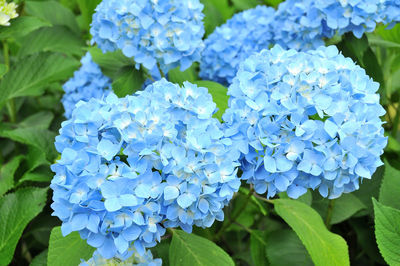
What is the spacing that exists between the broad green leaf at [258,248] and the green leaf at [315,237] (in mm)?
243

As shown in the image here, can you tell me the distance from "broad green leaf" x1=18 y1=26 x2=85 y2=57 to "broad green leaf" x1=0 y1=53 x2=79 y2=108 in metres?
0.24

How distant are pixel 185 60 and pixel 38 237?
78 centimetres

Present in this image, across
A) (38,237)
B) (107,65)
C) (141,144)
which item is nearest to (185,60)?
(107,65)

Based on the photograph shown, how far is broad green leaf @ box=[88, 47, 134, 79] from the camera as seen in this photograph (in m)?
1.70

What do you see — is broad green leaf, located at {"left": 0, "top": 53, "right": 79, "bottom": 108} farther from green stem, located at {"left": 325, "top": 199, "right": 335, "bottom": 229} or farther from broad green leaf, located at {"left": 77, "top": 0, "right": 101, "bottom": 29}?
green stem, located at {"left": 325, "top": 199, "right": 335, "bottom": 229}

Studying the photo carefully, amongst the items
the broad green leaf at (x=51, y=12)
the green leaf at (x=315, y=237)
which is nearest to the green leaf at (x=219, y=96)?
the green leaf at (x=315, y=237)

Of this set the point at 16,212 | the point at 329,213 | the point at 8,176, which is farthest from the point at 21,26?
the point at 329,213

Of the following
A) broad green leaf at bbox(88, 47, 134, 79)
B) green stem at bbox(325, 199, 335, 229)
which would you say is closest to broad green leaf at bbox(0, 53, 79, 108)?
broad green leaf at bbox(88, 47, 134, 79)

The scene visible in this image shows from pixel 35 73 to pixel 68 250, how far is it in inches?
32.9

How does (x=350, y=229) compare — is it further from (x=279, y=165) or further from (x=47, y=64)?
(x=47, y=64)

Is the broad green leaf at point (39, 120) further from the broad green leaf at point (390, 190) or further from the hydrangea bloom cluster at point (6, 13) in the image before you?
the broad green leaf at point (390, 190)

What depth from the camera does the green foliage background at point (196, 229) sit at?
3.98ft

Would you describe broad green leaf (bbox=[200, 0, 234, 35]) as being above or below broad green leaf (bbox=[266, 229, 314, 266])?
above

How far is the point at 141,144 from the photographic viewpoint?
0.98 m
